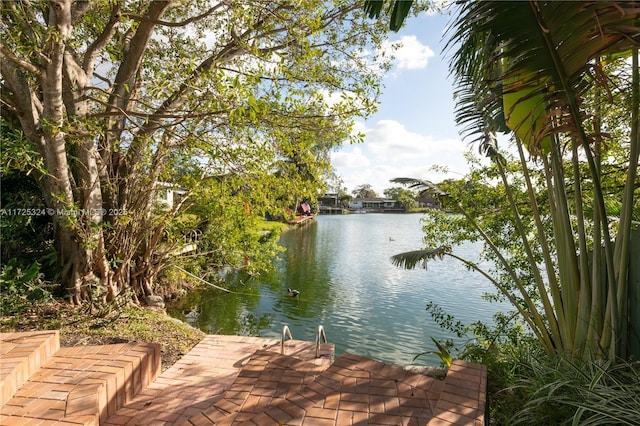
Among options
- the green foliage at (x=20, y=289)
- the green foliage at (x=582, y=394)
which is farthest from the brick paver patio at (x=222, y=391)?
the green foliage at (x=20, y=289)

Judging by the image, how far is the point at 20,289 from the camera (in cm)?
517

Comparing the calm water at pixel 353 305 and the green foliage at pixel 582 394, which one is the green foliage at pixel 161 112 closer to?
the calm water at pixel 353 305

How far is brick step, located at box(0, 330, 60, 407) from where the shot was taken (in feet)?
8.69

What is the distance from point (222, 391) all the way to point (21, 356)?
172 centimetres

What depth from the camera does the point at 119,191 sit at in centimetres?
640

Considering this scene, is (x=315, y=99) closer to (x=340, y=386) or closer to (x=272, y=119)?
(x=272, y=119)

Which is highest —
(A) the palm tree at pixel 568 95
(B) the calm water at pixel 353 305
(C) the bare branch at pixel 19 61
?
(C) the bare branch at pixel 19 61

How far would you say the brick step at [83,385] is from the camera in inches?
97.7

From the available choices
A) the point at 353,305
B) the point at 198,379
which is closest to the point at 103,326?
the point at 198,379

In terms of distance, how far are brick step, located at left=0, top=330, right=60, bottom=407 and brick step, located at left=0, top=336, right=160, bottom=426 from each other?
0.18 ft

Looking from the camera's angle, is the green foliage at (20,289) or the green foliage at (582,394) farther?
the green foliage at (20,289)

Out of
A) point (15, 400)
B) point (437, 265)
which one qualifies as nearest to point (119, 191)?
point (15, 400)

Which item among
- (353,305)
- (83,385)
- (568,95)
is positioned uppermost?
(568,95)

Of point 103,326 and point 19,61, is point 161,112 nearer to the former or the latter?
point 19,61
